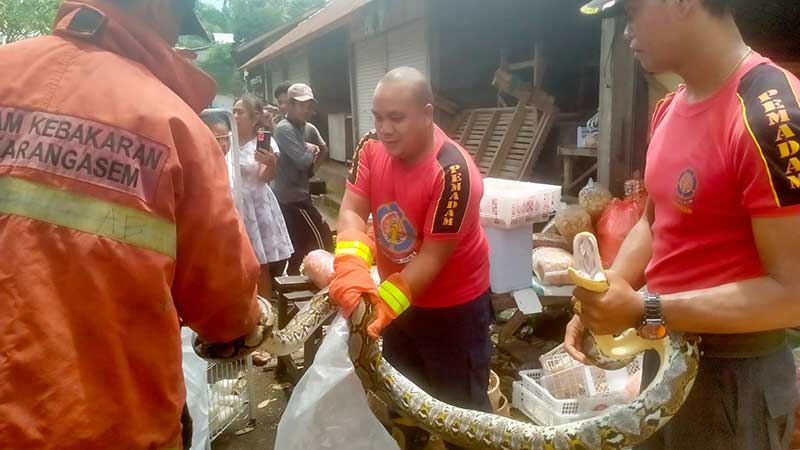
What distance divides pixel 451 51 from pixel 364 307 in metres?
7.54

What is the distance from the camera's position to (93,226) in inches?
49.8

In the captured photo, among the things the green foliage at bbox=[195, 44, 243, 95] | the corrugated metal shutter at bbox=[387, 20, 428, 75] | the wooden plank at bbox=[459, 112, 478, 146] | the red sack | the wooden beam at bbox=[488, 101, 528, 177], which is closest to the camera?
the red sack

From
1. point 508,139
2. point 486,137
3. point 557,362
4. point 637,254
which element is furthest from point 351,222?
point 486,137

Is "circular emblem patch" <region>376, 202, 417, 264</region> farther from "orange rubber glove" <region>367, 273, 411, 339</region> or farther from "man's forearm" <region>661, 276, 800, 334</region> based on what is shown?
"man's forearm" <region>661, 276, 800, 334</region>

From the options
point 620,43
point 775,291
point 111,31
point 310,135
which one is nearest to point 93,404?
point 111,31

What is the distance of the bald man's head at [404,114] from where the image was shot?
263 cm

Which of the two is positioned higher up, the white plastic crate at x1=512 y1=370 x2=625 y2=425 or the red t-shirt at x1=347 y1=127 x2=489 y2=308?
the red t-shirt at x1=347 y1=127 x2=489 y2=308

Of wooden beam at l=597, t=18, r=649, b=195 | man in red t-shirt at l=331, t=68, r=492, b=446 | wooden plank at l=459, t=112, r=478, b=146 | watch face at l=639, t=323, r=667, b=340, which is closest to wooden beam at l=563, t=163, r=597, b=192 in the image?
wooden beam at l=597, t=18, r=649, b=195

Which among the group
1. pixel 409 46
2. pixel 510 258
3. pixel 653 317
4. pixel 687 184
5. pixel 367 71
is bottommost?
pixel 510 258

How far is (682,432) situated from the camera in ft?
6.15

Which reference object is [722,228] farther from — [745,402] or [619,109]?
[619,109]

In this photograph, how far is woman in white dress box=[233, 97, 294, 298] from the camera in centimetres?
567

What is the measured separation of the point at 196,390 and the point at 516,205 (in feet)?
8.33

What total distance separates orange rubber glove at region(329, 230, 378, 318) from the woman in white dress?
3104 mm
